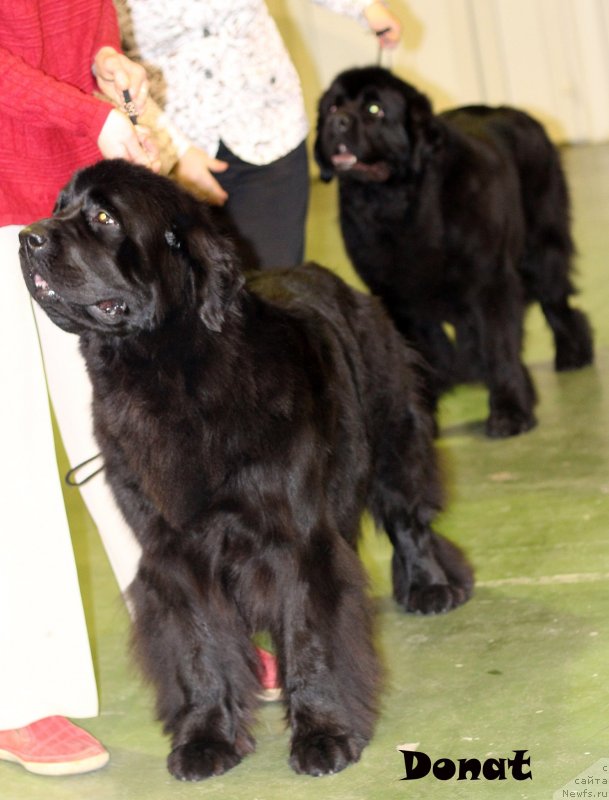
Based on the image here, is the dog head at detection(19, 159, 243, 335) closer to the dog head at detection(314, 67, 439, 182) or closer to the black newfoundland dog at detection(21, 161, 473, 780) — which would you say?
the black newfoundland dog at detection(21, 161, 473, 780)

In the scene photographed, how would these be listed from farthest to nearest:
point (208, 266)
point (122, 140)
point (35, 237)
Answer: point (122, 140), point (208, 266), point (35, 237)

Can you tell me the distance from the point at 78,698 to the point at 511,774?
1008mm

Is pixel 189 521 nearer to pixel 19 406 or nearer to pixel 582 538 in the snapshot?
pixel 19 406

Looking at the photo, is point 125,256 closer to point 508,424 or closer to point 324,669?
point 324,669

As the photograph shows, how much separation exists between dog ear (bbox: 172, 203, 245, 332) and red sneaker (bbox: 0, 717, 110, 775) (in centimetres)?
103

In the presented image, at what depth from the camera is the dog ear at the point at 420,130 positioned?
4.93 metres

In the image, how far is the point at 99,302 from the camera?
93.0 inches

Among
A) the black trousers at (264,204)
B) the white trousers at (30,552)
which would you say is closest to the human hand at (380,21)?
the black trousers at (264,204)

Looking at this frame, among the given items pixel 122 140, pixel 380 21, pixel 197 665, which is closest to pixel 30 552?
pixel 197 665

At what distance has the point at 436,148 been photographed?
196 inches

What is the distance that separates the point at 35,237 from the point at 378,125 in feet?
9.52

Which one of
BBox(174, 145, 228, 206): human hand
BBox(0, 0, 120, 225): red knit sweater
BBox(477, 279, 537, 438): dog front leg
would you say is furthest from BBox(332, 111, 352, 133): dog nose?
BBox(0, 0, 120, 225): red knit sweater

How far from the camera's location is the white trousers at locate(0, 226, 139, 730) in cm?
266

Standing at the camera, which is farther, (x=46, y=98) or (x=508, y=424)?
(x=508, y=424)
